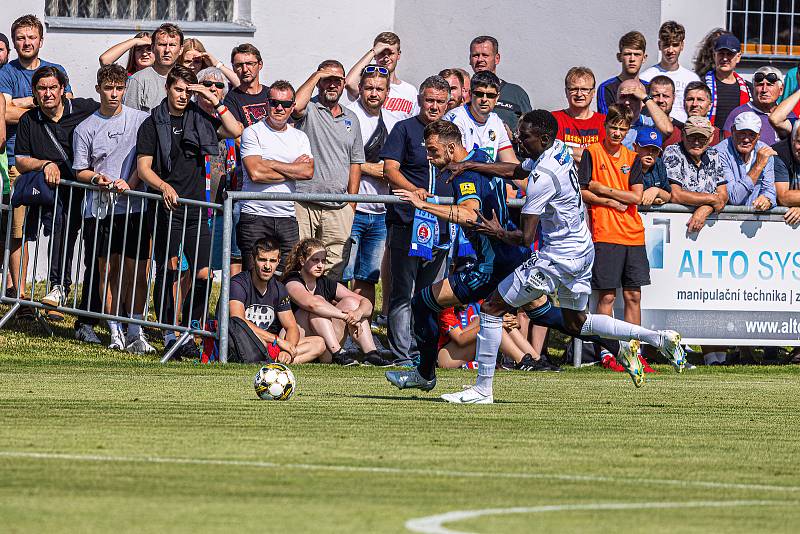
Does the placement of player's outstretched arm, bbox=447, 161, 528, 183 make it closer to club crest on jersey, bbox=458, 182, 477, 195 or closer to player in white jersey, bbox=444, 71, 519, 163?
club crest on jersey, bbox=458, 182, 477, 195

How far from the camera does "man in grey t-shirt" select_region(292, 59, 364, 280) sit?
15.9 metres

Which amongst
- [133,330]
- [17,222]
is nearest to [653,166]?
[133,330]

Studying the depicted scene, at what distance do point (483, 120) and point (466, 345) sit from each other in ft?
7.48

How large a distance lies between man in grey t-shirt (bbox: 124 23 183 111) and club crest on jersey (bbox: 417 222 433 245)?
125 inches

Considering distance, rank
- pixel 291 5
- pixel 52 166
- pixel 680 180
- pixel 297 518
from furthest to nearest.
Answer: pixel 291 5 < pixel 680 180 < pixel 52 166 < pixel 297 518

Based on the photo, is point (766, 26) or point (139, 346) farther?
point (766, 26)

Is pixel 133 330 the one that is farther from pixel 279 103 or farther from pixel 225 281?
pixel 279 103

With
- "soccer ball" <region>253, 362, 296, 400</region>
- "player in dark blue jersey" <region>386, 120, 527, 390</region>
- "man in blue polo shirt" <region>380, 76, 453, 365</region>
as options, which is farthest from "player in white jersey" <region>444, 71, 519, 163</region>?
"soccer ball" <region>253, 362, 296, 400</region>

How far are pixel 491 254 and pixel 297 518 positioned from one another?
5.68 metres

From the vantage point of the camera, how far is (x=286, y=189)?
15719mm

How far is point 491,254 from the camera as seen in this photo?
11.4 meters

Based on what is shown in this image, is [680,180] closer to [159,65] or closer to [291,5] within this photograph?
[159,65]

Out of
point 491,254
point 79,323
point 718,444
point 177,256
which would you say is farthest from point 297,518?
point 79,323

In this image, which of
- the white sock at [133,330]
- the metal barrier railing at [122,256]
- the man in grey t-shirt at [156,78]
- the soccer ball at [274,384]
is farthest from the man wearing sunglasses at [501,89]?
the soccer ball at [274,384]
